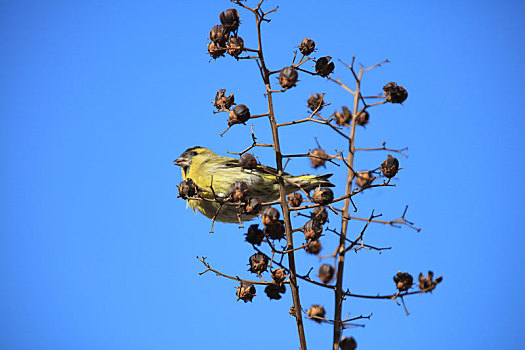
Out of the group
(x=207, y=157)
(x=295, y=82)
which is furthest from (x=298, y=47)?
(x=207, y=157)

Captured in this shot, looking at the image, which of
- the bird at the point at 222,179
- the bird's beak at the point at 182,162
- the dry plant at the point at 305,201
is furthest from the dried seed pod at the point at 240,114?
the bird's beak at the point at 182,162

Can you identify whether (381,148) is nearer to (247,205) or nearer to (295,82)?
(295,82)

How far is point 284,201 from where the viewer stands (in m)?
2.53

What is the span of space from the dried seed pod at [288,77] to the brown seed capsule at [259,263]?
836 millimetres

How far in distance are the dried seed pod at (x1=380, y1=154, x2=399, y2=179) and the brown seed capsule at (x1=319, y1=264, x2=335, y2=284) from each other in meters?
0.55

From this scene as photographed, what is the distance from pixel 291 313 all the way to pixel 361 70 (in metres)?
1.23

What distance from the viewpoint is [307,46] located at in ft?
9.23

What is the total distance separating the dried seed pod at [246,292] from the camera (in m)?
2.76

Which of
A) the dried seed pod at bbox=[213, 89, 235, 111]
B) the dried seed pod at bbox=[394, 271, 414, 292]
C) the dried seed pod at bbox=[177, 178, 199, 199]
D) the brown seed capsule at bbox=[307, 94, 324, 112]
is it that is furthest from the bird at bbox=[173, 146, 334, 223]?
the dried seed pod at bbox=[394, 271, 414, 292]

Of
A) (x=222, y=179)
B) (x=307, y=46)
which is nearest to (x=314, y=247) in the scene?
(x=307, y=46)

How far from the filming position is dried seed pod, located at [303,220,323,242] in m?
2.46

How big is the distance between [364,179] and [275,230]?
0.48 m

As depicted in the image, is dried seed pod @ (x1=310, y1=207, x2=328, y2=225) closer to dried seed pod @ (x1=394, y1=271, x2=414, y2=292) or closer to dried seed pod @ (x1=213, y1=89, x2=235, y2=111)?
dried seed pod @ (x1=394, y1=271, x2=414, y2=292)

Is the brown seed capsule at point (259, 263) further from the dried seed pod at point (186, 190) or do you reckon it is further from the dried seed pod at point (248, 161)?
the dried seed pod at point (186, 190)
